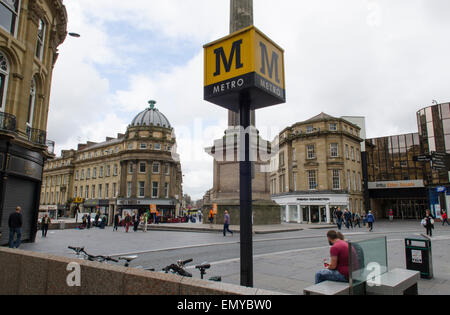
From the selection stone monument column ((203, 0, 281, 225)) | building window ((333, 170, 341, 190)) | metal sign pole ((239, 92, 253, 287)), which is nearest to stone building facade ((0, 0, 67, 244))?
stone monument column ((203, 0, 281, 225))

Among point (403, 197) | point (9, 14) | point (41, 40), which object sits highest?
point (41, 40)

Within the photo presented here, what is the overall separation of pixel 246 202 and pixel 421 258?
5.34m

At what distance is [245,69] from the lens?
4.23 m

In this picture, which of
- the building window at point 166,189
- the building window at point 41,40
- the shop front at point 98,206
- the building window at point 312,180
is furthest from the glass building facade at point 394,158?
the building window at point 41,40

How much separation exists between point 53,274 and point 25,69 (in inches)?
516

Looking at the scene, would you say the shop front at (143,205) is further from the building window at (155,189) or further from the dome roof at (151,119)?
the dome roof at (151,119)

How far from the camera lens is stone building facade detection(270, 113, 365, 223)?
39031 mm

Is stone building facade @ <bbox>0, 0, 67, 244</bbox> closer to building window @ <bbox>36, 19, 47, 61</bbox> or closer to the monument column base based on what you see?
building window @ <bbox>36, 19, 47, 61</bbox>

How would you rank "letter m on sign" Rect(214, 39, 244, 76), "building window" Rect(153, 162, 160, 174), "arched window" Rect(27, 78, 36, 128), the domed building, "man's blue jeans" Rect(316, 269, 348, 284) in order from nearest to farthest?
"man's blue jeans" Rect(316, 269, 348, 284) → "letter m on sign" Rect(214, 39, 244, 76) → "arched window" Rect(27, 78, 36, 128) → the domed building → "building window" Rect(153, 162, 160, 174)

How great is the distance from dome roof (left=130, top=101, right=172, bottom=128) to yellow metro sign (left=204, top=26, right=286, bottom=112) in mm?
51946

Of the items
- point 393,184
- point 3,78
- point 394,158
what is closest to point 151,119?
point 3,78

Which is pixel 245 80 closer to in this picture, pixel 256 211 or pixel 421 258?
pixel 421 258
